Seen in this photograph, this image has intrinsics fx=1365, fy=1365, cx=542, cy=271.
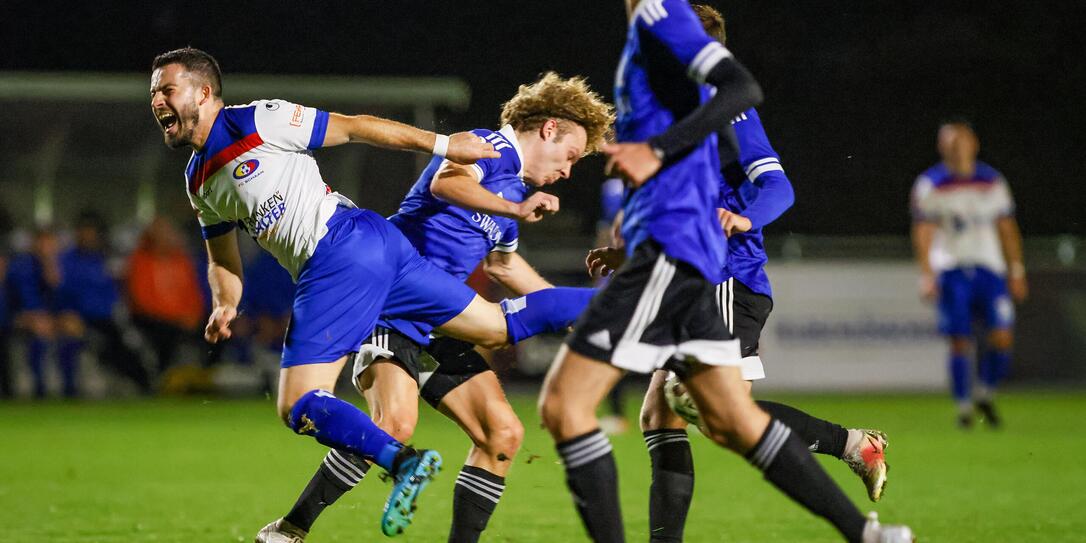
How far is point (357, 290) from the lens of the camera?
4.72 meters

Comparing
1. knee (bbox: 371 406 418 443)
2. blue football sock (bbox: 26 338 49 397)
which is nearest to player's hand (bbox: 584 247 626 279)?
knee (bbox: 371 406 418 443)

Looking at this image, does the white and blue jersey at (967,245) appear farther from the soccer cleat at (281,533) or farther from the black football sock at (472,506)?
the soccer cleat at (281,533)

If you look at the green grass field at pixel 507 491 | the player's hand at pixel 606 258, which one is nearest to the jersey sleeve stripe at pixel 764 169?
the player's hand at pixel 606 258

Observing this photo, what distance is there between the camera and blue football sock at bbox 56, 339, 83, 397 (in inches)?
614

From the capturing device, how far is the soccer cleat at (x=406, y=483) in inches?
167

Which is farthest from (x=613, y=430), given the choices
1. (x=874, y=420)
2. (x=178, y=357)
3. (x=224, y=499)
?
(x=178, y=357)

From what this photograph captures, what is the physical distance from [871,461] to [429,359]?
5.61 ft

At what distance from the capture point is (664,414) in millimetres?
5055

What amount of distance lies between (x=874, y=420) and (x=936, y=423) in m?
0.61

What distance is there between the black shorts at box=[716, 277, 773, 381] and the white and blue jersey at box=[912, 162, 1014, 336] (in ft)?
23.4

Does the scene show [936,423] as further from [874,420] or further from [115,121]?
[115,121]

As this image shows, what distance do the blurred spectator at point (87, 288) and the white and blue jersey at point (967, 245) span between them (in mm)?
9173

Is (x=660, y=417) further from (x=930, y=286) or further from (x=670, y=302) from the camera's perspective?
(x=930, y=286)

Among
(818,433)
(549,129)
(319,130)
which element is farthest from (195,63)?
(818,433)
